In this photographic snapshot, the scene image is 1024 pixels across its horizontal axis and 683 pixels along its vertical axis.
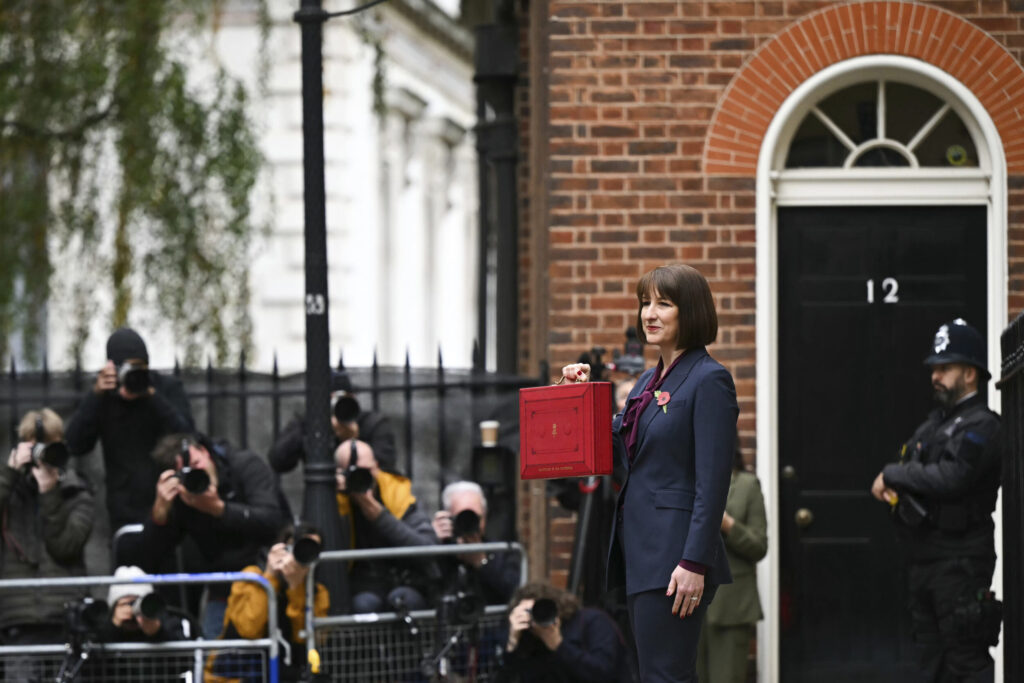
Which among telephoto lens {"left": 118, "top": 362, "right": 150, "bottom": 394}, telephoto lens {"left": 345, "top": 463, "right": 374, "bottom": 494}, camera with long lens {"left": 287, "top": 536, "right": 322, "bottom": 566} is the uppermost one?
telephoto lens {"left": 118, "top": 362, "right": 150, "bottom": 394}

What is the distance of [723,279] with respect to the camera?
35.4 ft

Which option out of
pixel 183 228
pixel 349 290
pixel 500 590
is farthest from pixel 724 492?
pixel 349 290

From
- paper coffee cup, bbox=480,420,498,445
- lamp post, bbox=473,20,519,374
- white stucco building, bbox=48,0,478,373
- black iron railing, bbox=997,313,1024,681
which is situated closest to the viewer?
black iron railing, bbox=997,313,1024,681

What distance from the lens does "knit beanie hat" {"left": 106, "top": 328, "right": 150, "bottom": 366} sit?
413 inches

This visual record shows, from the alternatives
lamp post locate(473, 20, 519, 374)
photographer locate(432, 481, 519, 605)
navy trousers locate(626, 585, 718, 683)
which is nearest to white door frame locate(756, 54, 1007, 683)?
photographer locate(432, 481, 519, 605)

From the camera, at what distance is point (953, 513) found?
888 centimetres

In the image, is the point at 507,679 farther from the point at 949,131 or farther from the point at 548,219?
the point at 949,131

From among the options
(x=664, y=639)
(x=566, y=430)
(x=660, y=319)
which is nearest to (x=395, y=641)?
(x=566, y=430)

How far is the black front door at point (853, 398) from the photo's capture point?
10.8 meters

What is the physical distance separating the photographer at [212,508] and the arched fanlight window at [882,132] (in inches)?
134

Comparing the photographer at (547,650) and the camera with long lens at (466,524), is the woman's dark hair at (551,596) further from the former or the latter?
the camera with long lens at (466,524)

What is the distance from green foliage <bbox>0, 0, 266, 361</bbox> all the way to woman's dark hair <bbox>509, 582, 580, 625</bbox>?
8.66 m

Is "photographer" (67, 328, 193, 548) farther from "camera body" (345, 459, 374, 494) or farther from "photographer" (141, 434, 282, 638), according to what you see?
"camera body" (345, 459, 374, 494)

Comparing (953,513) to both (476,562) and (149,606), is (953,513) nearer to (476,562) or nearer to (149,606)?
(476,562)
